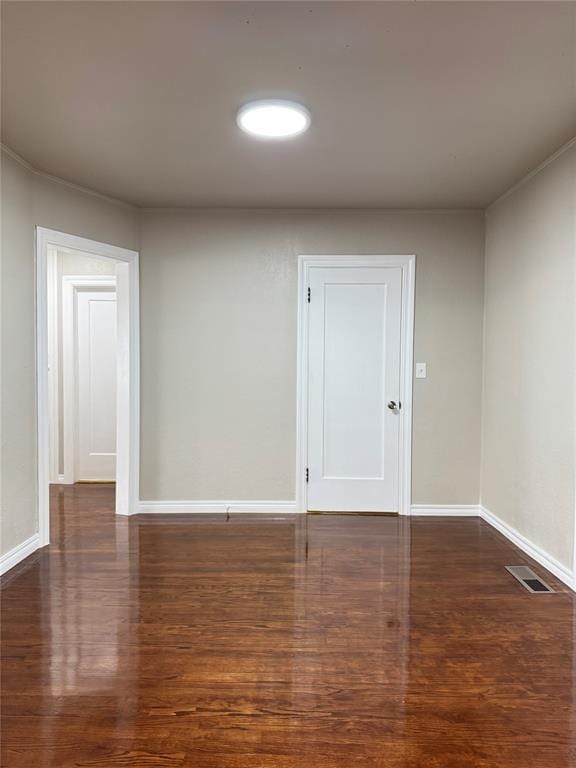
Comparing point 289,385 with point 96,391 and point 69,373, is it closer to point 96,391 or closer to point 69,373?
point 96,391

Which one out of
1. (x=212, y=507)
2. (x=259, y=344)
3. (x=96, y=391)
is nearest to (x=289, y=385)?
(x=259, y=344)

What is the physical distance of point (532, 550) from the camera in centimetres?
310

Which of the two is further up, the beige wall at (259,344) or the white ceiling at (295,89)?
the white ceiling at (295,89)

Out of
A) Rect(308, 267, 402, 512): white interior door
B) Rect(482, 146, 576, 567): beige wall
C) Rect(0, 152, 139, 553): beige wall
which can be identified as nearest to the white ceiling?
Rect(0, 152, 139, 553): beige wall

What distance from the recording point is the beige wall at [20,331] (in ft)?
9.33

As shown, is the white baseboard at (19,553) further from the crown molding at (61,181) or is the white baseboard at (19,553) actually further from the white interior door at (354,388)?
the crown molding at (61,181)

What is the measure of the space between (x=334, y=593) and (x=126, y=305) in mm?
2742

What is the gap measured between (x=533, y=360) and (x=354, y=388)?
138 centimetres

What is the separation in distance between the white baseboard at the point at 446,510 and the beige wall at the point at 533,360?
6.1 inches

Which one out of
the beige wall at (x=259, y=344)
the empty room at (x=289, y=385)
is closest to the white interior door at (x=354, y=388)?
the empty room at (x=289, y=385)

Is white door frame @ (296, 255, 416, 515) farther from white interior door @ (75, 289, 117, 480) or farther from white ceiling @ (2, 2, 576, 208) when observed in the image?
white interior door @ (75, 289, 117, 480)

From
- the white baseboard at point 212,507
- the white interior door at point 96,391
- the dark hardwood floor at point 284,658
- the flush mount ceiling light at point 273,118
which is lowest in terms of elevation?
the dark hardwood floor at point 284,658

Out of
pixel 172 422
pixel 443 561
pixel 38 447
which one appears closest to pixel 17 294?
pixel 38 447

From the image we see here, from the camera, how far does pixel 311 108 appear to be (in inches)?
89.6
